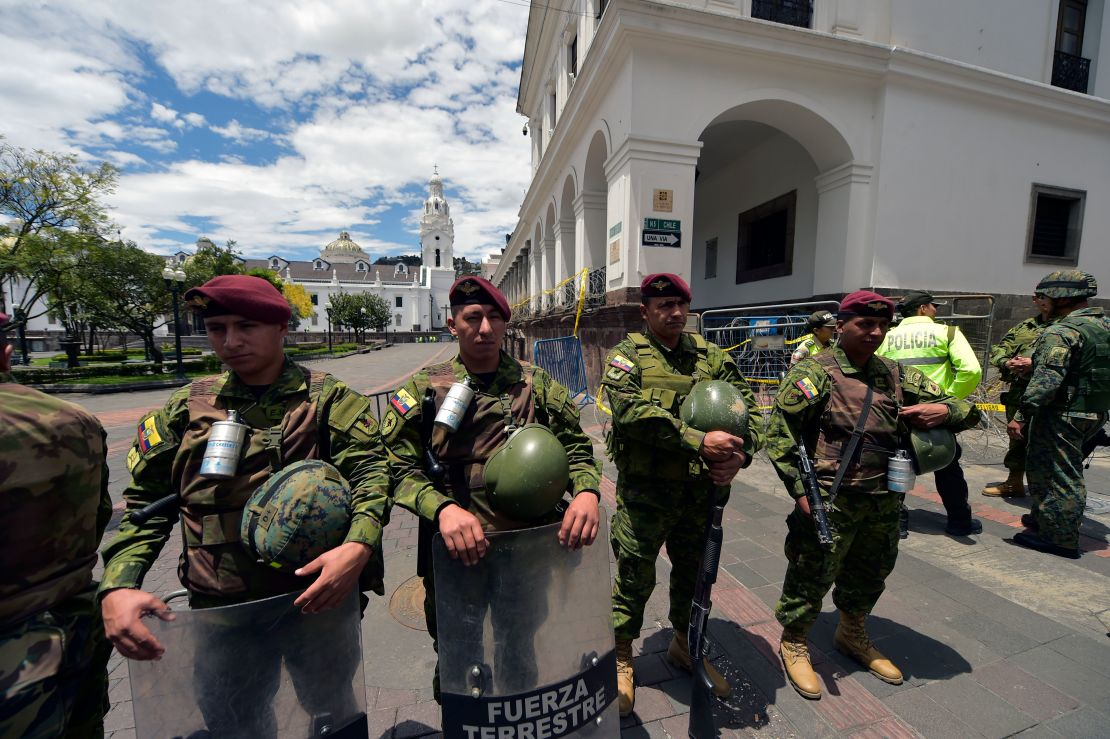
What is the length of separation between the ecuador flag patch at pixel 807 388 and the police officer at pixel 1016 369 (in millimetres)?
3416

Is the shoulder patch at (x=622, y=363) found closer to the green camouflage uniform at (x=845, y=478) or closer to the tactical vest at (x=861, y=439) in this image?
the green camouflage uniform at (x=845, y=478)

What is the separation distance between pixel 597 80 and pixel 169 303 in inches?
912

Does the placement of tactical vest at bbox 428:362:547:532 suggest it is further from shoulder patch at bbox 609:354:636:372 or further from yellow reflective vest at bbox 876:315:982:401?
yellow reflective vest at bbox 876:315:982:401

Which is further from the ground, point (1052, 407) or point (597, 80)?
point (597, 80)

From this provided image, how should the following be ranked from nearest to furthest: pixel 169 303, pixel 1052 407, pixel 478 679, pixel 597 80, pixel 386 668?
pixel 478 679
pixel 386 668
pixel 1052 407
pixel 597 80
pixel 169 303

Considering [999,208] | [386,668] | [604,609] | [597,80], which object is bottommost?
[386,668]

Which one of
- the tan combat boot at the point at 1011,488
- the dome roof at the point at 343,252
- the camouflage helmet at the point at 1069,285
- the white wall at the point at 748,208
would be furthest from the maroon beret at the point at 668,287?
the dome roof at the point at 343,252

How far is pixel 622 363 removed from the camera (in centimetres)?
237

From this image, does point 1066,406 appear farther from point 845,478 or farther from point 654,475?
point 654,475

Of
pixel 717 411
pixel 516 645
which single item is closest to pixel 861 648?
pixel 717 411

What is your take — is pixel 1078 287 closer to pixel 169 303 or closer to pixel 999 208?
pixel 999 208

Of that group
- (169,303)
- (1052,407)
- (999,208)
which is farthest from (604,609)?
(169,303)

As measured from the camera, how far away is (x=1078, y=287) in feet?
12.9

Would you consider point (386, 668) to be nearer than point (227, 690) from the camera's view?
No
